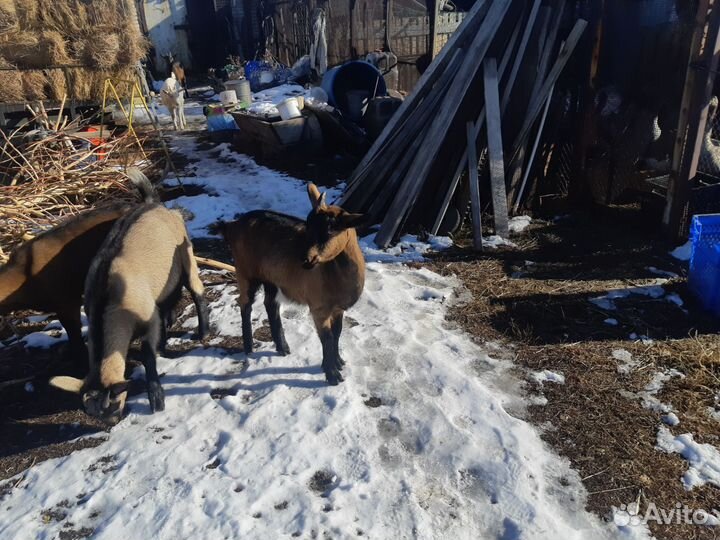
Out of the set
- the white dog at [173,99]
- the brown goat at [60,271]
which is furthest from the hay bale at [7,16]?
the brown goat at [60,271]

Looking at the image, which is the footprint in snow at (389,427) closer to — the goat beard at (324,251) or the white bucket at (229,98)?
the goat beard at (324,251)

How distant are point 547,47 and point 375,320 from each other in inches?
187

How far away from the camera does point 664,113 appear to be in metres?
7.34

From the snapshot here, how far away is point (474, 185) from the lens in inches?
263

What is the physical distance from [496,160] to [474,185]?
0.44 meters

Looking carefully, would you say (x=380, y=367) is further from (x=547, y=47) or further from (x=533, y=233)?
(x=547, y=47)

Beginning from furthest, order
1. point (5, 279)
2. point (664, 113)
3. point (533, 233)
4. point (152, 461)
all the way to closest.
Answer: point (664, 113), point (533, 233), point (5, 279), point (152, 461)

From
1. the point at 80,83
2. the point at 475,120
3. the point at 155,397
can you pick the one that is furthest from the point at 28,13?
the point at 155,397

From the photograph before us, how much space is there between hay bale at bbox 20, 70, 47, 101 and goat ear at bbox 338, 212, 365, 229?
9.19 meters

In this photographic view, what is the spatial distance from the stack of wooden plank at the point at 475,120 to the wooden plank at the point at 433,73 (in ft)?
0.05

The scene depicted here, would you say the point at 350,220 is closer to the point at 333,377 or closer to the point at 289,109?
the point at 333,377

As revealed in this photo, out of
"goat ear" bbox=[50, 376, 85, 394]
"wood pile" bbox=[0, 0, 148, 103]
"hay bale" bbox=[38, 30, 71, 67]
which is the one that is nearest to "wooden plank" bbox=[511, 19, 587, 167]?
"goat ear" bbox=[50, 376, 85, 394]

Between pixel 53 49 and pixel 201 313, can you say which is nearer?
pixel 201 313

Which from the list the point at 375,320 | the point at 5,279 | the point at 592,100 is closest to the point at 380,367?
the point at 375,320
